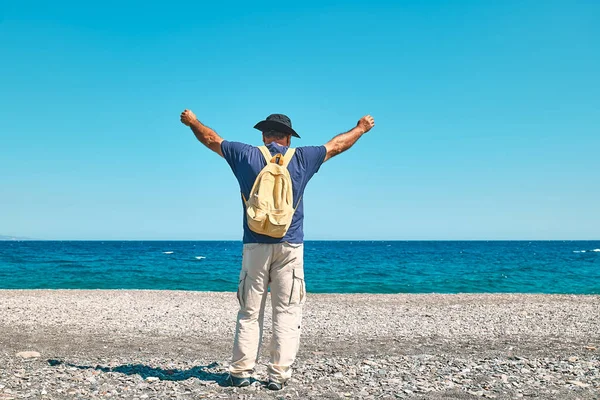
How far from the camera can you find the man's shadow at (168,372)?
19.9 ft

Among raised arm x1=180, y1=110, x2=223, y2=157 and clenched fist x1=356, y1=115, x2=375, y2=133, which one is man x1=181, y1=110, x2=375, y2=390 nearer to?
raised arm x1=180, y1=110, x2=223, y2=157

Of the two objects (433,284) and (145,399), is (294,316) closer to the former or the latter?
(145,399)

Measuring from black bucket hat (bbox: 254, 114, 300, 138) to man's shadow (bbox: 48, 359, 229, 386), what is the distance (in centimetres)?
281

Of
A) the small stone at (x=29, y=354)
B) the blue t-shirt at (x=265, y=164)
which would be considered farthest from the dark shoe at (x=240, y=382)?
the small stone at (x=29, y=354)

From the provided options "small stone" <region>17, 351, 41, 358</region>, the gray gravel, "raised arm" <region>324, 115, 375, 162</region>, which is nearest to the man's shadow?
the gray gravel

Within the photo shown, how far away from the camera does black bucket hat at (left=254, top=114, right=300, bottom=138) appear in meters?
5.69

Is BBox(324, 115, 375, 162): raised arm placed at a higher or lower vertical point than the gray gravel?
higher

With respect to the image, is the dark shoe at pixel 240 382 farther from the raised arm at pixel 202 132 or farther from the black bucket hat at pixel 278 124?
the black bucket hat at pixel 278 124

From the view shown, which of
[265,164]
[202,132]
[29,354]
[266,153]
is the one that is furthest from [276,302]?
[29,354]

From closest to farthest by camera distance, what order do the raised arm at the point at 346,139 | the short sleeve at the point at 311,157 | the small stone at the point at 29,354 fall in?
the short sleeve at the point at 311,157 < the raised arm at the point at 346,139 < the small stone at the point at 29,354

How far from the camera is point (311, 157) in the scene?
569 cm

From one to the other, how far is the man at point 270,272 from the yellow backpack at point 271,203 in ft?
0.35

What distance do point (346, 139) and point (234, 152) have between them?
1.27 metres

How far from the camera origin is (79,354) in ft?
26.4
